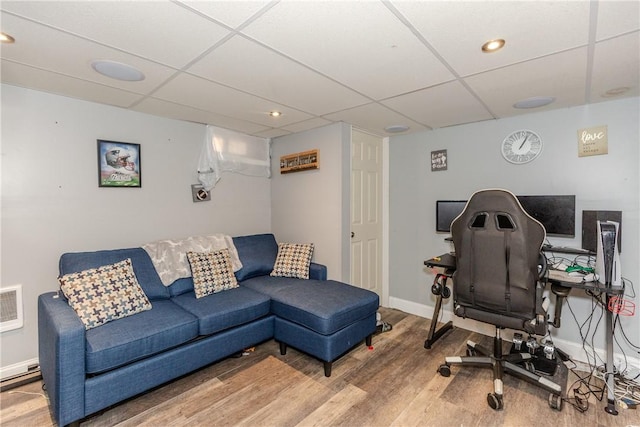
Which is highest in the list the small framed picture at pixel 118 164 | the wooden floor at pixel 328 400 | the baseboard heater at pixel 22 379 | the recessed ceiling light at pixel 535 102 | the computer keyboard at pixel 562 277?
the recessed ceiling light at pixel 535 102

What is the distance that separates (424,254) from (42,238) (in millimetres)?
3637

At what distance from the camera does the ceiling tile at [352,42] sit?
1.33 m

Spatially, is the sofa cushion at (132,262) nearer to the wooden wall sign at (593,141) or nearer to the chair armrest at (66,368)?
the chair armrest at (66,368)

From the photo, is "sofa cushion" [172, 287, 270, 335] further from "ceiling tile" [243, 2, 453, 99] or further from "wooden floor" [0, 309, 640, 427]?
"ceiling tile" [243, 2, 453, 99]

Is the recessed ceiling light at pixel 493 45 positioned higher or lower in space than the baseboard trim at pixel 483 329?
higher

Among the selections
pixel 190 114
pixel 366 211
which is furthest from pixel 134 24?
pixel 366 211

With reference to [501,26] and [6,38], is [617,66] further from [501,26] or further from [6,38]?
[6,38]

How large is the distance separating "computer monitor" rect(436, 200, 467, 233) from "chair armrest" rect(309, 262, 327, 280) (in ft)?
4.43

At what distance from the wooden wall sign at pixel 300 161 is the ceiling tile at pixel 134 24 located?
177cm

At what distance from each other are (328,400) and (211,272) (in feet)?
4.89

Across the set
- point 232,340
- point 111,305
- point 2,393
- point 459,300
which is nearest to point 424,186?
point 459,300

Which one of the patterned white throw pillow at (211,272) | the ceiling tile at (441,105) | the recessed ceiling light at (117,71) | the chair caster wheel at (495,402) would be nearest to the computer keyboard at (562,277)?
the chair caster wheel at (495,402)

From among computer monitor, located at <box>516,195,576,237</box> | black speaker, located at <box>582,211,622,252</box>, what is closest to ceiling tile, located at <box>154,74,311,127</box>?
computer monitor, located at <box>516,195,576,237</box>

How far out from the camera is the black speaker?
7.62 ft
